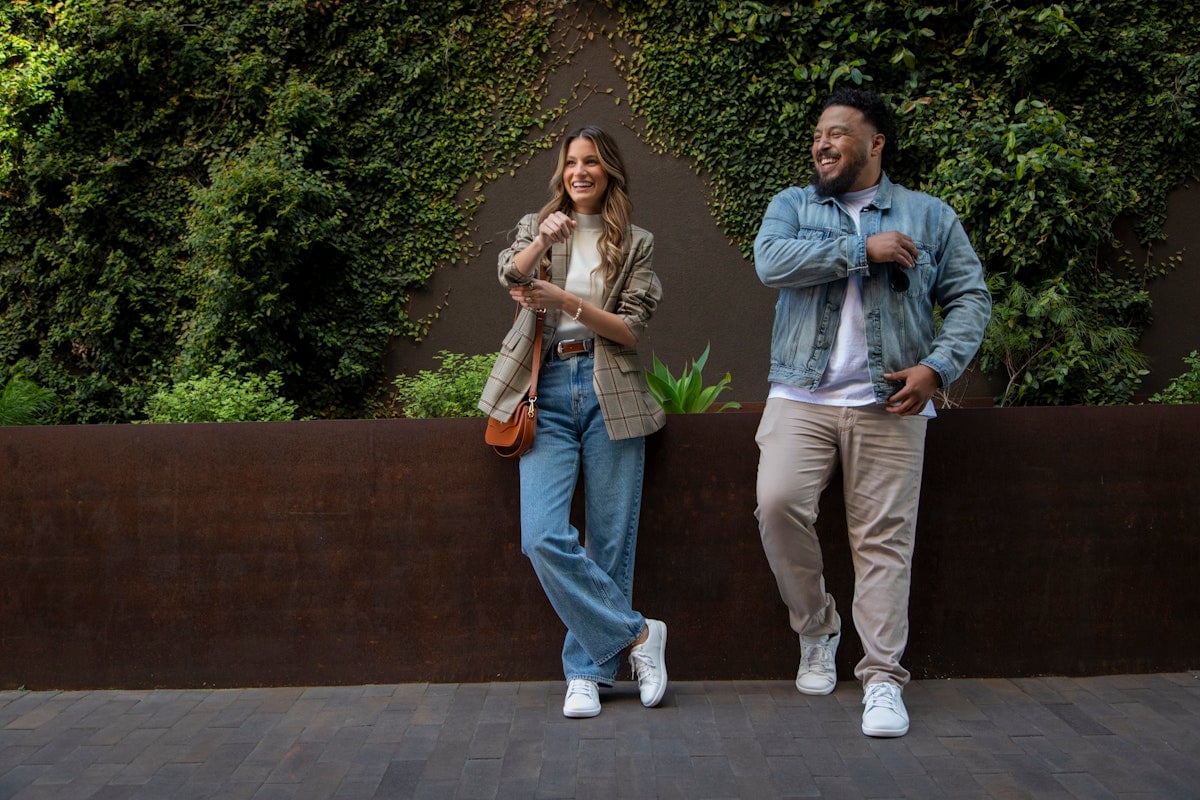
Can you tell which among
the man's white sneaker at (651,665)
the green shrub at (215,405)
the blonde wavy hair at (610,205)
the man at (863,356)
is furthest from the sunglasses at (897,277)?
the green shrub at (215,405)

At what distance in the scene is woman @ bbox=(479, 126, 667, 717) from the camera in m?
3.52

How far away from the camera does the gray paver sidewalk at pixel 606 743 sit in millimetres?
3008

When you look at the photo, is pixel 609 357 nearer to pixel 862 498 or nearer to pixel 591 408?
pixel 591 408

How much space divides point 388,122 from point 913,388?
3.99 m

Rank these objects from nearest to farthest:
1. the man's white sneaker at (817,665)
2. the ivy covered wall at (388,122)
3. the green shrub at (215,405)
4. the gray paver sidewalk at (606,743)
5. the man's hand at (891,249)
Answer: the gray paver sidewalk at (606,743) < the man's hand at (891,249) < the man's white sneaker at (817,665) < the green shrub at (215,405) < the ivy covered wall at (388,122)

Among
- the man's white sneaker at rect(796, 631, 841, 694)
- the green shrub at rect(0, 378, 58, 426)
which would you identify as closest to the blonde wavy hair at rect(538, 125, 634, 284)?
the man's white sneaker at rect(796, 631, 841, 694)

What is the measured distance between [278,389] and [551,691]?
300 cm

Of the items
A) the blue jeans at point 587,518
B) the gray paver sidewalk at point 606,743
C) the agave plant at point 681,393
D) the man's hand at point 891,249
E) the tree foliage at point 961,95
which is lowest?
the gray paver sidewalk at point 606,743

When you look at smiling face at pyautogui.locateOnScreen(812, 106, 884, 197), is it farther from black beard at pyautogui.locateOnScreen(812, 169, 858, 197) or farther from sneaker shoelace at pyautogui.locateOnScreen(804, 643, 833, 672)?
sneaker shoelace at pyautogui.locateOnScreen(804, 643, 833, 672)

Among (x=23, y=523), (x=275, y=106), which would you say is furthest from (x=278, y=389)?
(x=23, y=523)

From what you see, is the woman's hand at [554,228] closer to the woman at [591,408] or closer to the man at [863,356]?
the woman at [591,408]

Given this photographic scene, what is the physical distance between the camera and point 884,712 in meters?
3.35

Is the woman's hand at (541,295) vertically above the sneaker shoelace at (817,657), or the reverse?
the woman's hand at (541,295)

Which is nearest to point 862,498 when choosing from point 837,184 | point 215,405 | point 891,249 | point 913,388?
point 913,388
